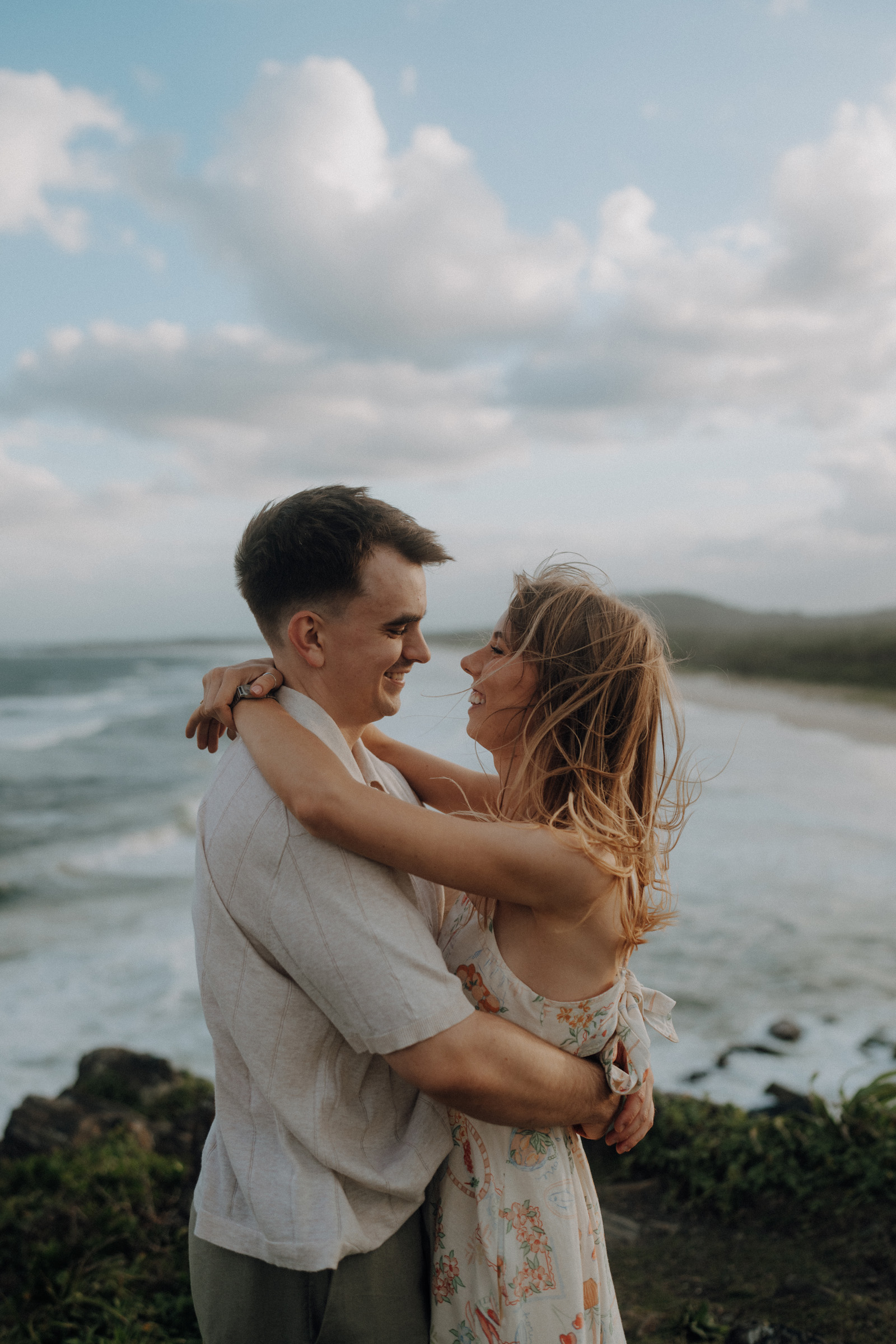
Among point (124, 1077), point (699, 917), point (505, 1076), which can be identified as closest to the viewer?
point (505, 1076)

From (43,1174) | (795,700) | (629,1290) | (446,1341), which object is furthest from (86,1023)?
(795,700)

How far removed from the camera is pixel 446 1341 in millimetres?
2234

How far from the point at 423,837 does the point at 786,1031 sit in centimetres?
680

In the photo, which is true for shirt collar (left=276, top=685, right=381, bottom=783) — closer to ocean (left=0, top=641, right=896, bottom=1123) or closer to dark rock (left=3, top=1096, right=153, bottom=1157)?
ocean (left=0, top=641, right=896, bottom=1123)

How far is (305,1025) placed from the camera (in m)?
2.04

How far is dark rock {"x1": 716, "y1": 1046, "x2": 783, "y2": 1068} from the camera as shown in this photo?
730cm

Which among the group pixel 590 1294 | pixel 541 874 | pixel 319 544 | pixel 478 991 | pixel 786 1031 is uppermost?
pixel 319 544

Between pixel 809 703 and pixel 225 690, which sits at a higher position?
pixel 225 690

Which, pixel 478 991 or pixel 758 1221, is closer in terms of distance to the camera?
pixel 478 991

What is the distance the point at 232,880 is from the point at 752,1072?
244 inches

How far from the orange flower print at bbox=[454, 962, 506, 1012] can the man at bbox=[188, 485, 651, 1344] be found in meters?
0.20

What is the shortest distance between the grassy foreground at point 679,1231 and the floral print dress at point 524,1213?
1.71 m

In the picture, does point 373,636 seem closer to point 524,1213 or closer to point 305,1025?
point 305,1025

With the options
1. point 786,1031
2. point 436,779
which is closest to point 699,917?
point 786,1031
